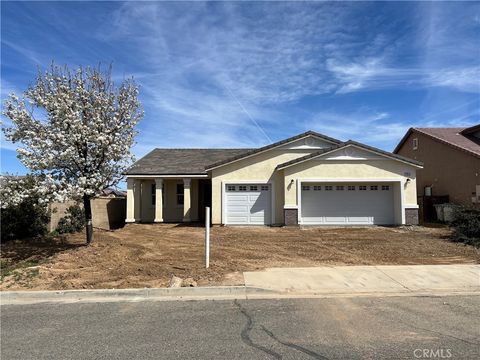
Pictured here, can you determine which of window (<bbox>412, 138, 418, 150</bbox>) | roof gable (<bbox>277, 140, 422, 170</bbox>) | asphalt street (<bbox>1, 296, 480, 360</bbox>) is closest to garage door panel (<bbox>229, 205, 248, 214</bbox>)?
roof gable (<bbox>277, 140, 422, 170</bbox>)

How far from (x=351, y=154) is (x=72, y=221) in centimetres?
1315

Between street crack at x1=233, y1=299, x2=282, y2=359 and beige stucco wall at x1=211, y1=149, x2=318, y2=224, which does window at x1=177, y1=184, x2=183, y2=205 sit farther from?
street crack at x1=233, y1=299, x2=282, y2=359

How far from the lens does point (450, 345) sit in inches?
200

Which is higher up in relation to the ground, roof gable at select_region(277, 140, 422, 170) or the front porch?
roof gable at select_region(277, 140, 422, 170)

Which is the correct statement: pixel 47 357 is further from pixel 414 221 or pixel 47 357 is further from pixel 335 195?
pixel 414 221

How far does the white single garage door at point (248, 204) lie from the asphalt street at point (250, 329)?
41.6 ft

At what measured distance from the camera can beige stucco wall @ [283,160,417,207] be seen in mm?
19328

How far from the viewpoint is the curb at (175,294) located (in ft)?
25.4

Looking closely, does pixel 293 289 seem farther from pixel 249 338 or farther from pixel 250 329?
pixel 249 338

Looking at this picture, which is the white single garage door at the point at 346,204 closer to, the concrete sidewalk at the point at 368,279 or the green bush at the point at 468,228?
the green bush at the point at 468,228

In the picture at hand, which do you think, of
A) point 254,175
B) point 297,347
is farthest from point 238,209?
point 297,347

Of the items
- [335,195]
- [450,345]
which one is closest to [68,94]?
[450,345]

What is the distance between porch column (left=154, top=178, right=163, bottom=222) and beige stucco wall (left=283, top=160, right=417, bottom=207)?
305 inches

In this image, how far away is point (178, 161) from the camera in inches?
972
